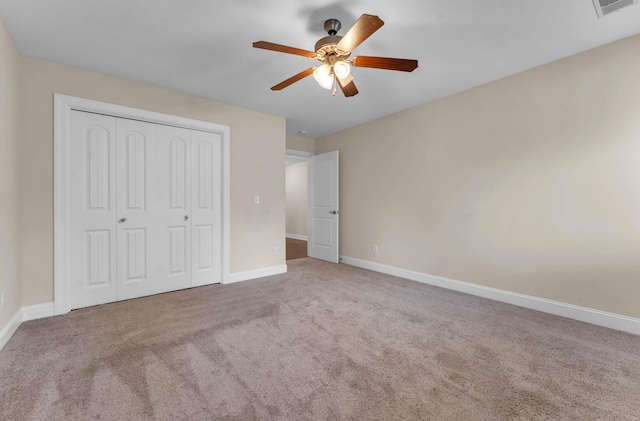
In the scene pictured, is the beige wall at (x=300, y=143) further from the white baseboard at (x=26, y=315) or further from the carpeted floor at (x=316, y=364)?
the white baseboard at (x=26, y=315)

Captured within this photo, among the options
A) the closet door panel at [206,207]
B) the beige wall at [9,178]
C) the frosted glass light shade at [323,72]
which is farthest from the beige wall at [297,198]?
the beige wall at [9,178]

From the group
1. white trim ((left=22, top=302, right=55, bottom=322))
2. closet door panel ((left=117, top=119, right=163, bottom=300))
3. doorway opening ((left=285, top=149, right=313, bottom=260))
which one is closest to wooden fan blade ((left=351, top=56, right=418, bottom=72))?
closet door panel ((left=117, top=119, right=163, bottom=300))

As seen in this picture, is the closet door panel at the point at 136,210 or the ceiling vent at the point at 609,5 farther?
the closet door panel at the point at 136,210

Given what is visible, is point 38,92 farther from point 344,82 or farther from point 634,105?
point 634,105

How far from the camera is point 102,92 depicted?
2875 mm

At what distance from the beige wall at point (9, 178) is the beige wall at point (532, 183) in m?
4.12

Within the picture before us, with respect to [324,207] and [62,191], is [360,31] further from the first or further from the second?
[324,207]

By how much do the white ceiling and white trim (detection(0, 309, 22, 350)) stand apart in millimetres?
2334

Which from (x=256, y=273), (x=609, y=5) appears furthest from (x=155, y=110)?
(x=609, y=5)

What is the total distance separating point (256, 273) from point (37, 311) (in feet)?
7.38

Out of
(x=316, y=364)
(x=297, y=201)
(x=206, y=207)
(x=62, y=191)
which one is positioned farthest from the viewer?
(x=297, y=201)

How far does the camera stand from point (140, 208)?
124 inches

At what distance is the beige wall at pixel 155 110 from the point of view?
2.54m

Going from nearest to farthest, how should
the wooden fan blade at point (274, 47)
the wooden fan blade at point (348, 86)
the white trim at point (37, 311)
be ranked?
the wooden fan blade at point (274, 47) → the wooden fan blade at point (348, 86) → the white trim at point (37, 311)
